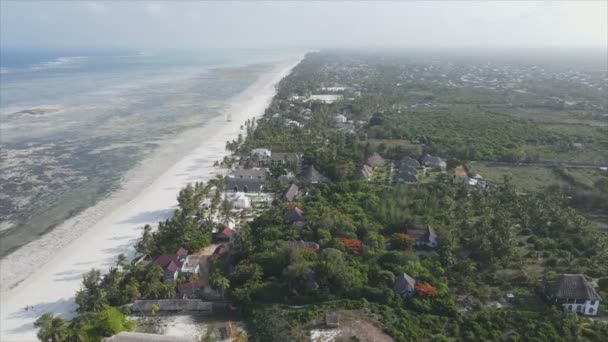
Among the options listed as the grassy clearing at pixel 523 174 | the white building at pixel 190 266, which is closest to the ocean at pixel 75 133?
the white building at pixel 190 266

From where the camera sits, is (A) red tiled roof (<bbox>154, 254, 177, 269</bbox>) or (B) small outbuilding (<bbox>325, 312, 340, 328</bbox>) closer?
(B) small outbuilding (<bbox>325, 312, 340, 328</bbox>)

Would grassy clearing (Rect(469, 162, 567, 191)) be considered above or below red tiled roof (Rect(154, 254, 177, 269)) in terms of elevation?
above

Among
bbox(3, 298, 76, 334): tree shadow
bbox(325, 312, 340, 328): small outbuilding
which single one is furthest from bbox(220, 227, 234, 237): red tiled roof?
bbox(325, 312, 340, 328): small outbuilding

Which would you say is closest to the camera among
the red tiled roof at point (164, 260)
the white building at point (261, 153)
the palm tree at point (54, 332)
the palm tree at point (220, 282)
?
the palm tree at point (54, 332)

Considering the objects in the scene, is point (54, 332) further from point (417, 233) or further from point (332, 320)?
point (417, 233)

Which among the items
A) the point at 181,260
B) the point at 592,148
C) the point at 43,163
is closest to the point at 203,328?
the point at 181,260

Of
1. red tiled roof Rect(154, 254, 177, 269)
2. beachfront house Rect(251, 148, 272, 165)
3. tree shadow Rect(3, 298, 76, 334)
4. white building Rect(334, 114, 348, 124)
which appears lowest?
tree shadow Rect(3, 298, 76, 334)

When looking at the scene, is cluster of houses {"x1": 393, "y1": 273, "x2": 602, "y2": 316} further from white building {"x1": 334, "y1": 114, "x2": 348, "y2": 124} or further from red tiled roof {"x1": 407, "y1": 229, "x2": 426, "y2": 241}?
white building {"x1": 334, "y1": 114, "x2": 348, "y2": 124}

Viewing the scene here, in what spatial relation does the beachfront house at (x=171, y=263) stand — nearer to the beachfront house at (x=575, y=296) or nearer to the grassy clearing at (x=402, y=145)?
the beachfront house at (x=575, y=296)
